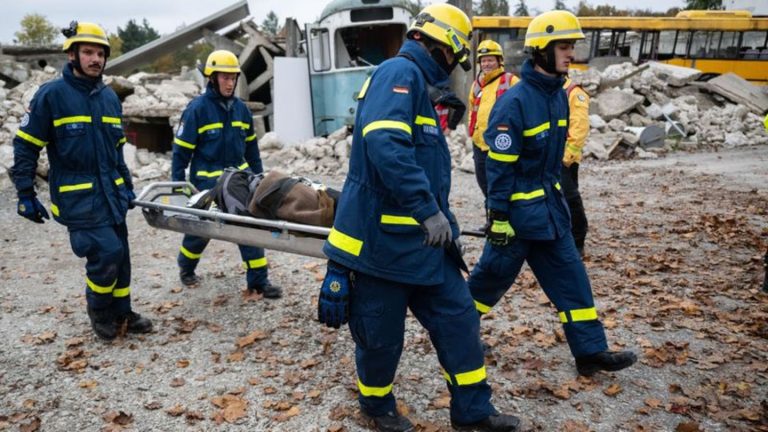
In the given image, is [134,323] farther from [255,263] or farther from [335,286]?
[335,286]

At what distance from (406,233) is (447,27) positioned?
87 cm

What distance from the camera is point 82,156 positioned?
3.50 metres

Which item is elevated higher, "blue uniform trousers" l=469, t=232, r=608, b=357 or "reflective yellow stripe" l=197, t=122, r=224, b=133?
"reflective yellow stripe" l=197, t=122, r=224, b=133

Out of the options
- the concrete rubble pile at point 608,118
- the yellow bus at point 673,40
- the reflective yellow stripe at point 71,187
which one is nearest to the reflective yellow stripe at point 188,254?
the reflective yellow stripe at point 71,187

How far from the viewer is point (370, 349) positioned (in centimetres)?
248

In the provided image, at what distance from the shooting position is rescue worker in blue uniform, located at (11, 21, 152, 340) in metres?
3.41

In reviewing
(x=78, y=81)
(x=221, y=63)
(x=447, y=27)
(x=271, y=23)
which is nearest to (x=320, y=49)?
(x=221, y=63)

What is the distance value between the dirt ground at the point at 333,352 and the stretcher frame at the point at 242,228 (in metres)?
0.77

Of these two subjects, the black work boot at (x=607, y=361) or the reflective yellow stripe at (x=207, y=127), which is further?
the reflective yellow stripe at (x=207, y=127)

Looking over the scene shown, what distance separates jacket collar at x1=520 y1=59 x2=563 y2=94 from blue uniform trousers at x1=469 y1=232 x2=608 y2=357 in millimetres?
805

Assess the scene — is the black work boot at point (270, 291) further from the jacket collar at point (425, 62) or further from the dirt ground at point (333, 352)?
the jacket collar at point (425, 62)

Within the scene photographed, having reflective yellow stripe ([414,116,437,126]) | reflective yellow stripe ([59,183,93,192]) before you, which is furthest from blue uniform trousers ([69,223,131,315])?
reflective yellow stripe ([414,116,437,126])

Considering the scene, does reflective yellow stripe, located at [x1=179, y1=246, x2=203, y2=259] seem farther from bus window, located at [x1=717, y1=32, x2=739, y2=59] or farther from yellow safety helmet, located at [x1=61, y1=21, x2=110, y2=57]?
bus window, located at [x1=717, y1=32, x2=739, y2=59]

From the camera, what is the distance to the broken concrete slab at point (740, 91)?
48.7ft
